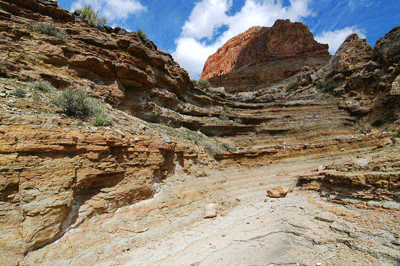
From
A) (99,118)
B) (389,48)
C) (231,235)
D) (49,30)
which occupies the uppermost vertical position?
(389,48)

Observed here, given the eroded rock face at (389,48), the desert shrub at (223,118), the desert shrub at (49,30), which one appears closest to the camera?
the desert shrub at (49,30)

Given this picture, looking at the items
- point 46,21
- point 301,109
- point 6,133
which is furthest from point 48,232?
point 301,109

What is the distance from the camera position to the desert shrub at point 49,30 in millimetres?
7946

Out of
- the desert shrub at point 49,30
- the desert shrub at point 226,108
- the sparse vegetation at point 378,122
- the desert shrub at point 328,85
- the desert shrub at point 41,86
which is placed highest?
the desert shrub at point 328,85

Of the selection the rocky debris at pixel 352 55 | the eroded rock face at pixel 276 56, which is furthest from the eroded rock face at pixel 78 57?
the eroded rock face at pixel 276 56

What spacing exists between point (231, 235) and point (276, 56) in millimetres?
46500

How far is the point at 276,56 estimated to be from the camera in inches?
1666

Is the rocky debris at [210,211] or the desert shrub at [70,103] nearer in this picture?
the desert shrub at [70,103]

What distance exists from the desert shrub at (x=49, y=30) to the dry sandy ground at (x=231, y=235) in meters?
8.58

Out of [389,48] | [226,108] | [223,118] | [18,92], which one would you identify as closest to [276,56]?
[389,48]

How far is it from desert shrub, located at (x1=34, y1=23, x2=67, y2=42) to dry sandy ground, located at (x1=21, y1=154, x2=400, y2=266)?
8.58 m

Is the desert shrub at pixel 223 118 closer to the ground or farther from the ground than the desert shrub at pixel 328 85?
closer to the ground

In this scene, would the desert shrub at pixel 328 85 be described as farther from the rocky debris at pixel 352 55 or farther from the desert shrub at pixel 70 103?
the desert shrub at pixel 70 103

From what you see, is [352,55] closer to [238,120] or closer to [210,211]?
[238,120]
